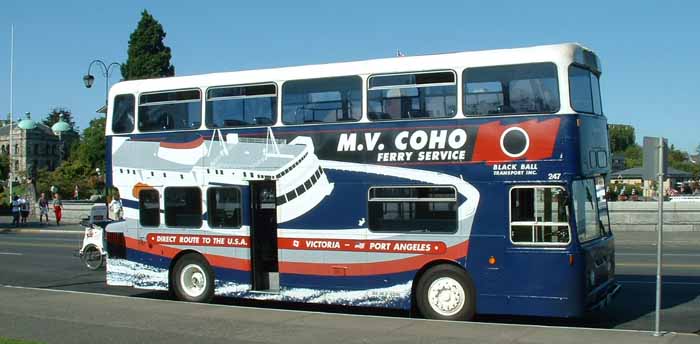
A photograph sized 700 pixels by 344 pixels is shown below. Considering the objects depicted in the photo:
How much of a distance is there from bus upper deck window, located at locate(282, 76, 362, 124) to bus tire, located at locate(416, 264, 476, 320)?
8.77 feet

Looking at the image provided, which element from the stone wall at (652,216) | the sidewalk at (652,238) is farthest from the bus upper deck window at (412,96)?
the stone wall at (652,216)

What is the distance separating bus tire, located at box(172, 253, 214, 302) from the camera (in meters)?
14.1

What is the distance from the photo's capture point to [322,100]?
12.6 m

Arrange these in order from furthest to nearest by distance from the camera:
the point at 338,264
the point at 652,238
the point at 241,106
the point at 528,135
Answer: the point at 652,238, the point at 241,106, the point at 338,264, the point at 528,135

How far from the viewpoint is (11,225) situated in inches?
1751

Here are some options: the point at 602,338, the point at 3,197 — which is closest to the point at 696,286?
the point at 602,338

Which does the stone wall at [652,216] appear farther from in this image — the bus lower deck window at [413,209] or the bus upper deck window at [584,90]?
the bus lower deck window at [413,209]

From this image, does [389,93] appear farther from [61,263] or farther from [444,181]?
[61,263]

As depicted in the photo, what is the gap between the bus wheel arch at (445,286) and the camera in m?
11.6

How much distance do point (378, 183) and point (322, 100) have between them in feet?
5.30

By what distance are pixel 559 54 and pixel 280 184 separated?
4932mm

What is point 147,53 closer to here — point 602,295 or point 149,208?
point 149,208

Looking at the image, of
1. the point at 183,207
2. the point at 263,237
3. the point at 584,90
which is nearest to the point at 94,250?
the point at 183,207

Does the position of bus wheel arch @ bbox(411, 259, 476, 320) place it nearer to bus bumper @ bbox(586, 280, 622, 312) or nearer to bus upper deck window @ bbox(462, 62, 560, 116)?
bus bumper @ bbox(586, 280, 622, 312)
